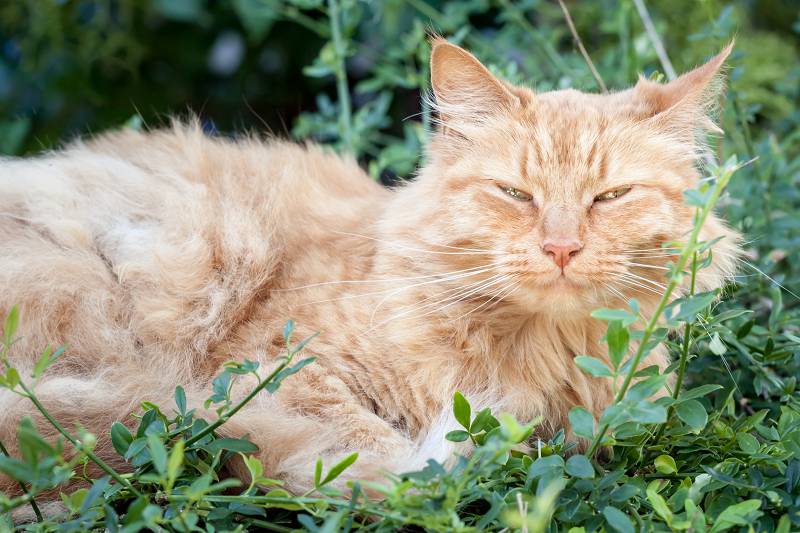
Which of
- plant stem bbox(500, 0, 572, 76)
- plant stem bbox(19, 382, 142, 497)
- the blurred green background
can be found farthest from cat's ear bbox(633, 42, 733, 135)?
plant stem bbox(19, 382, 142, 497)

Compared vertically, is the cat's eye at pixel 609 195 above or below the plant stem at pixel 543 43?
below

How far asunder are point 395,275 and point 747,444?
0.75 metres

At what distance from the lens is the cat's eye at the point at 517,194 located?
5.08ft

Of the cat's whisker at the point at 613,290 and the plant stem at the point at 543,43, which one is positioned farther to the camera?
the plant stem at the point at 543,43

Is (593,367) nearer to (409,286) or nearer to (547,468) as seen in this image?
(547,468)

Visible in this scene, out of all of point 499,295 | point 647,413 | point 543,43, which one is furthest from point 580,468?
point 543,43

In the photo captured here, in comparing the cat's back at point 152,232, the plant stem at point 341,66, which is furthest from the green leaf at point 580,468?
the plant stem at point 341,66

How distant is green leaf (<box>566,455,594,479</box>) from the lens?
3.96ft

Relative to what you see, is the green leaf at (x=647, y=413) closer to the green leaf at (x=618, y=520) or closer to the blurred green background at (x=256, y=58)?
the green leaf at (x=618, y=520)

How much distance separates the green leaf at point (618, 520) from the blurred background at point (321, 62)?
1.42 meters

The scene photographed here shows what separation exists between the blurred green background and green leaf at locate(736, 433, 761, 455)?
158 centimetres

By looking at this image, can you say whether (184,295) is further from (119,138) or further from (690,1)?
(690,1)

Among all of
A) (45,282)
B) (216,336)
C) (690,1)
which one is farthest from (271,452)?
(690,1)

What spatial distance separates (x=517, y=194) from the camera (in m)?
1.56
